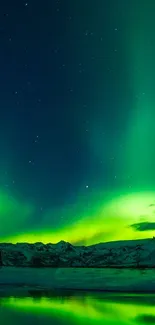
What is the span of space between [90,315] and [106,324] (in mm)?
3086

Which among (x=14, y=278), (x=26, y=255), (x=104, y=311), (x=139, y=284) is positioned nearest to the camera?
(x=104, y=311)

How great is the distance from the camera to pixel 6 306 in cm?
2339

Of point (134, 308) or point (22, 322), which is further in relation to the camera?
point (134, 308)

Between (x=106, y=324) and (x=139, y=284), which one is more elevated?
(x=139, y=284)

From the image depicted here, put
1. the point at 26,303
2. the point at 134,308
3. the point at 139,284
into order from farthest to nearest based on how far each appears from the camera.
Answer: the point at 139,284
the point at 26,303
the point at 134,308

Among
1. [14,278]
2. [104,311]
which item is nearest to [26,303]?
[104,311]

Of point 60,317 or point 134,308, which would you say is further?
point 134,308

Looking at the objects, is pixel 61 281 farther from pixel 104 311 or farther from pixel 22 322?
pixel 22 322

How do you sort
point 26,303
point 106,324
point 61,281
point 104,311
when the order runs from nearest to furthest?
point 106,324 < point 104,311 < point 26,303 < point 61,281

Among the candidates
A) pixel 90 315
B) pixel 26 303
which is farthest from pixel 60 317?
pixel 26 303

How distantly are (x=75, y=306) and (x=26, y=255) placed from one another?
130178mm

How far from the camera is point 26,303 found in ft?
84.9

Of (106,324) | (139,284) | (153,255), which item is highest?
(153,255)

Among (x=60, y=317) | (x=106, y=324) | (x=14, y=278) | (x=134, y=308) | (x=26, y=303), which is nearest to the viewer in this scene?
(x=106, y=324)
